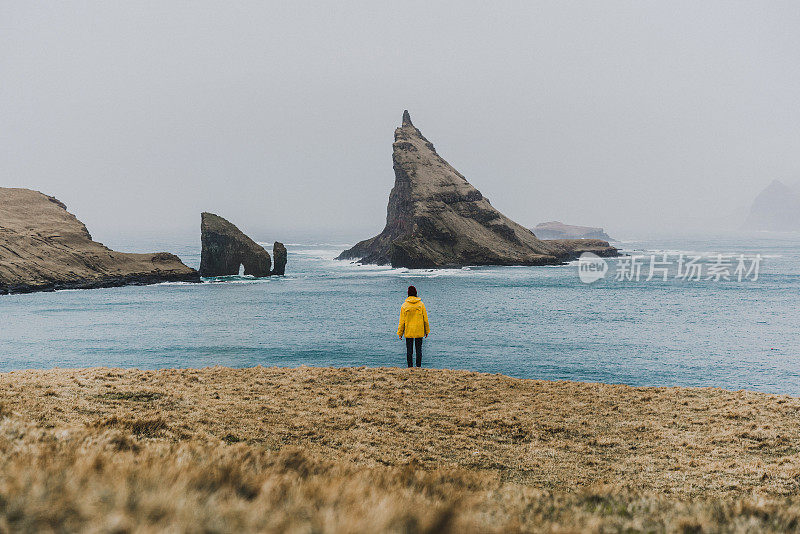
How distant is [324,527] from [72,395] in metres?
9.43

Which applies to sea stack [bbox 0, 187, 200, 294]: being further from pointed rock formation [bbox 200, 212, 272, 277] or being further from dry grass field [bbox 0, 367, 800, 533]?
dry grass field [bbox 0, 367, 800, 533]

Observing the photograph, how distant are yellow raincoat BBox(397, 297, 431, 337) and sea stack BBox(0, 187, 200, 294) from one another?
7501cm

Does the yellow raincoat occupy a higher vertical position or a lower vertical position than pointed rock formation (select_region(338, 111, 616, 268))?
lower

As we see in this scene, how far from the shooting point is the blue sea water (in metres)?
29.3

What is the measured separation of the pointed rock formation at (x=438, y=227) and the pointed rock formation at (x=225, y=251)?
29.7m

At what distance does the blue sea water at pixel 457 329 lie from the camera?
29.3 m

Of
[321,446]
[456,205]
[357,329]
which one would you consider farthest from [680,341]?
[456,205]

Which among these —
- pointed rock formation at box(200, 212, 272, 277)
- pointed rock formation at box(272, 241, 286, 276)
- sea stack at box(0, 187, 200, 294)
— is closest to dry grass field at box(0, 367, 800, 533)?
sea stack at box(0, 187, 200, 294)

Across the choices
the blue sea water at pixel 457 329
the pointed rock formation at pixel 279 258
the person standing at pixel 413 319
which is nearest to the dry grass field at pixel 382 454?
the person standing at pixel 413 319

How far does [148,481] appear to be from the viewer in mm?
3195

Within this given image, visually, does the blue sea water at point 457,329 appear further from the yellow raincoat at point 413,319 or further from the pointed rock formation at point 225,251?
the pointed rock formation at point 225,251

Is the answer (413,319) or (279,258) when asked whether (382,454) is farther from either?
(279,258)

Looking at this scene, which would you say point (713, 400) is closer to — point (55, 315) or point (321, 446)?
point (321, 446)

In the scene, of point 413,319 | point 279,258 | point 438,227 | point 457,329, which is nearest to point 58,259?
point 279,258
